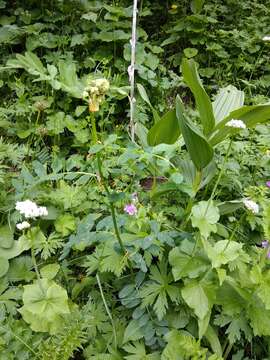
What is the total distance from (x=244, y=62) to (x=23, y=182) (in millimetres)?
1771

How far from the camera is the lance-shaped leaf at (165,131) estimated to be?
5.37ft

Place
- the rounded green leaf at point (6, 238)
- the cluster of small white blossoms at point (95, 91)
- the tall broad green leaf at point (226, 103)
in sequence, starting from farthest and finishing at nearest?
the tall broad green leaf at point (226, 103), the rounded green leaf at point (6, 238), the cluster of small white blossoms at point (95, 91)

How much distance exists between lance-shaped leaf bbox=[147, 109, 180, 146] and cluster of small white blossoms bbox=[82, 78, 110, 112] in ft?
1.74

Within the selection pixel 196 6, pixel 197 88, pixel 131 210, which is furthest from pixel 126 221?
pixel 196 6

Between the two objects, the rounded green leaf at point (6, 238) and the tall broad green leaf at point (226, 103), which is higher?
the tall broad green leaf at point (226, 103)

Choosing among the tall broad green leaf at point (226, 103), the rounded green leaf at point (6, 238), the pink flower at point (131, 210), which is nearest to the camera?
the pink flower at point (131, 210)

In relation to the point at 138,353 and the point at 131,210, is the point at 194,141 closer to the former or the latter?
the point at 131,210

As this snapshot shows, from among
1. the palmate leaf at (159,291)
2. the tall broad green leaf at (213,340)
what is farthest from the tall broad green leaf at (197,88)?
the tall broad green leaf at (213,340)

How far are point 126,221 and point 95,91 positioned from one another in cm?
42

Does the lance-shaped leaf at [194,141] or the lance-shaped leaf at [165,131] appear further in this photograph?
the lance-shaped leaf at [165,131]

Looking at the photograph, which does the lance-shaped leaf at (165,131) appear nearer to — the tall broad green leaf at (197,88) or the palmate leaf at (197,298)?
the tall broad green leaf at (197,88)

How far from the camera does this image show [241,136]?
206 centimetres

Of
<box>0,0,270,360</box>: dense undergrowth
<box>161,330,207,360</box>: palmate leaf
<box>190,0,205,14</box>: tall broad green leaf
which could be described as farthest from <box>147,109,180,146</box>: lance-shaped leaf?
<box>190,0,205,14</box>: tall broad green leaf

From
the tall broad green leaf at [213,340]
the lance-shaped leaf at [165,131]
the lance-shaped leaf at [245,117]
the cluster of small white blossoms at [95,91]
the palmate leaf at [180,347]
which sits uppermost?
the cluster of small white blossoms at [95,91]
